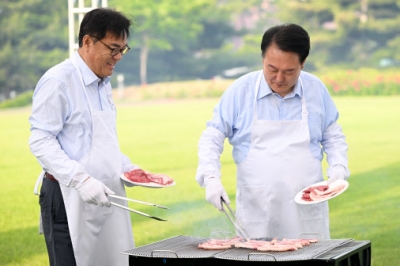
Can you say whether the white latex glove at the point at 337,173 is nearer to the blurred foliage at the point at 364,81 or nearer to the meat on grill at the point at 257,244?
the meat on grill at the point at 257,244

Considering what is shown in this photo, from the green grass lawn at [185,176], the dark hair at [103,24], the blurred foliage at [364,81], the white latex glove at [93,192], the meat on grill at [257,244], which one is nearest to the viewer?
the meat on grill at [257,244]

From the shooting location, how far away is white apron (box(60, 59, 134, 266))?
3297 millimetres

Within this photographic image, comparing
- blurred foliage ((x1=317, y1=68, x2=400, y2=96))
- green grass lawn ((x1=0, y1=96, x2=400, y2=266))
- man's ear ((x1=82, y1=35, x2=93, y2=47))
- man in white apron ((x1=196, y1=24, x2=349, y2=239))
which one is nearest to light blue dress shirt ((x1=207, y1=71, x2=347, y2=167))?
man in white apron ((x1=196, y1=24, x2=349, y2=239))

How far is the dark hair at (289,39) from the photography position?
3.39 m

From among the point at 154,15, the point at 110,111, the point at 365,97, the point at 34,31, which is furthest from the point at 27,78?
the point at 110,111

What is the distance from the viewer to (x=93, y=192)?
3.13m

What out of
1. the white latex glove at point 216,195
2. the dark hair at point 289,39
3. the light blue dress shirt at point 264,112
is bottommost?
the white latex glove at point 216,195

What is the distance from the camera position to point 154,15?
11.3 metres

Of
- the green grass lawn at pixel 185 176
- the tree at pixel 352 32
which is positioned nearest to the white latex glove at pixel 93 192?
the green grass lawn at pixel 185 176

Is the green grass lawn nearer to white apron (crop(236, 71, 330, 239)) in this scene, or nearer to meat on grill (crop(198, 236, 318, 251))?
white apron (crop(236, 71, 330, 239))

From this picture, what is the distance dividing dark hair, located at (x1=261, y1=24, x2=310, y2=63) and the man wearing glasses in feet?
2.01

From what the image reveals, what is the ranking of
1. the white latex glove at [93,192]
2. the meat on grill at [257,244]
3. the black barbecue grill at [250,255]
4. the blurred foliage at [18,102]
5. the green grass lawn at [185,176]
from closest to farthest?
1. the black barbecue grill at [250,255]
2. the meat on grill at [257,244]
3. the white latex glove at [93,192]
4. the green grass lawn at [185,176]
5. the blurred foliage at [18,102]

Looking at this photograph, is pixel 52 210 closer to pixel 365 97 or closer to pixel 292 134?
pixel 292 134

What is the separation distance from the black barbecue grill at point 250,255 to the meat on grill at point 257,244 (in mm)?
22
